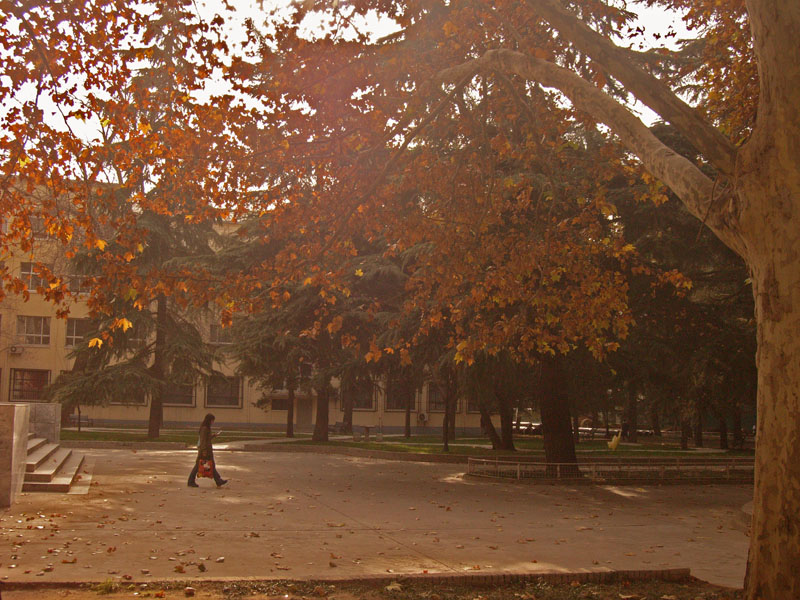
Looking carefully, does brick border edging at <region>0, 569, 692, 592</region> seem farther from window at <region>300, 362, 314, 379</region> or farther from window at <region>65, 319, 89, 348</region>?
window at <region>65, 319, 89, 348</region>

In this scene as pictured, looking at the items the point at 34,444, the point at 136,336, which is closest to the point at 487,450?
the point at 136,336

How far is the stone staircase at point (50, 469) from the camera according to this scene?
49.4 feet

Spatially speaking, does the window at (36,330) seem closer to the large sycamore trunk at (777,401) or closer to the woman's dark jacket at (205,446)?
the woman's dark jacket at (205,446)

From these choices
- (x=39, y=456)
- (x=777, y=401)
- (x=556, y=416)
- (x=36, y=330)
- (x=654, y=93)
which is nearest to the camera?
(x=777, y=401)

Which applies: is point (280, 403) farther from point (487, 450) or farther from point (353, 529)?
point (353, 529)

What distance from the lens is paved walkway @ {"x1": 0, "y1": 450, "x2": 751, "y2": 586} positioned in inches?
353

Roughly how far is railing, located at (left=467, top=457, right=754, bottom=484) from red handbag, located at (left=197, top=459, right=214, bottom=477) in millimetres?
7762

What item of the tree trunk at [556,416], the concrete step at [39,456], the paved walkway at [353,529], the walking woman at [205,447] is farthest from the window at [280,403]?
the walking woman at [205,447]

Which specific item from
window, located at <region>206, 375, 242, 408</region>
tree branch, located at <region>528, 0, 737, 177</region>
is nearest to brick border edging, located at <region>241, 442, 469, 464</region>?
tree branch, located at <region>528, 0, 737, 177</region>

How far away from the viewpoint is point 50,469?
16.7 meters

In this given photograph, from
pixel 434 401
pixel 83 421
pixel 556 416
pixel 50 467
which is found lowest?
pixel 83 421

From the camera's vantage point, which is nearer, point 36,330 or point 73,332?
point 36,330

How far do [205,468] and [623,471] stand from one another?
1110cm

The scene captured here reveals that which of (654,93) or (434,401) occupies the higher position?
(654,93)
